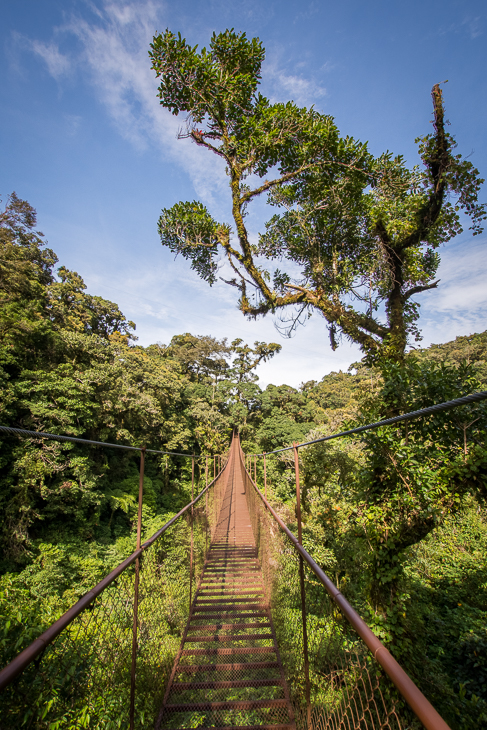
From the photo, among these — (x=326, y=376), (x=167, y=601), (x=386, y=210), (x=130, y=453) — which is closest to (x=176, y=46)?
(x=386, y=210)

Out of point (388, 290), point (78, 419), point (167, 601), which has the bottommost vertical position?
point (167, 601)

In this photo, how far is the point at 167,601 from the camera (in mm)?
4602

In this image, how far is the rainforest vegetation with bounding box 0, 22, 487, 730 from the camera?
2.84 meters

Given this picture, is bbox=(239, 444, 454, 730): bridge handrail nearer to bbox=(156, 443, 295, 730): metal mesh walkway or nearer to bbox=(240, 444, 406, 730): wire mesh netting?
bbox=(240, 444, 406, 730): wire mesh netting

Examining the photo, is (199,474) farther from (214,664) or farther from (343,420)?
(214,664)

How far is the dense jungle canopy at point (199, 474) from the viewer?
2744 mm

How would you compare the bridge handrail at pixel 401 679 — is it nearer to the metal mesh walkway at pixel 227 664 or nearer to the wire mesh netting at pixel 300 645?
the wire mesh netting at pixel 300 645

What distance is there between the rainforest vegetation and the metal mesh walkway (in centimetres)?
106

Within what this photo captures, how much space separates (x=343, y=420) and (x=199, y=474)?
16.1 feet

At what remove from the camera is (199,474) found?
26.0ft

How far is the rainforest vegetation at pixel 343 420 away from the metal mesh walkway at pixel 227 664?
1055mm

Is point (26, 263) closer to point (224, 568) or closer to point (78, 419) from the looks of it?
point (78, 419)

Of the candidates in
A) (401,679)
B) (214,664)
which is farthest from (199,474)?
(401,679)

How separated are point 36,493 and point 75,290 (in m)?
8.13
